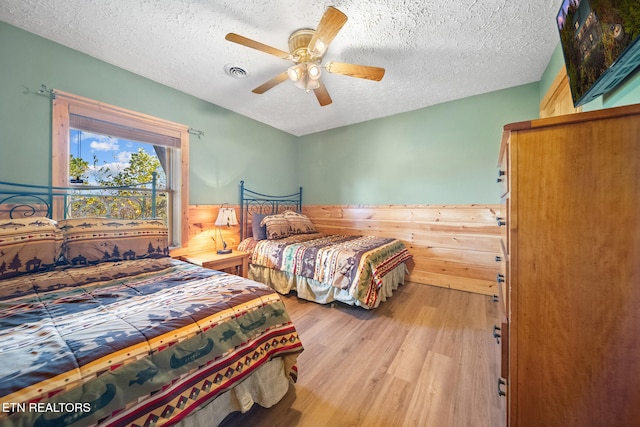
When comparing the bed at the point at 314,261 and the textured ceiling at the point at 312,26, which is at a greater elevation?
the textured ceiling at the point at 312,26

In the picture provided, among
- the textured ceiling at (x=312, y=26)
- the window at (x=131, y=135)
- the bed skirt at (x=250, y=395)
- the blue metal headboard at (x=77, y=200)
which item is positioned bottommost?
the bed skirt at (x=250, y=395)

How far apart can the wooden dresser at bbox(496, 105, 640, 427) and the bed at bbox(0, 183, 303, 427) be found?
3.51ft

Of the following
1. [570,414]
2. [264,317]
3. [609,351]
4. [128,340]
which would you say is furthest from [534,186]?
[128,340]

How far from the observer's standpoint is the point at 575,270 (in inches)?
30.7

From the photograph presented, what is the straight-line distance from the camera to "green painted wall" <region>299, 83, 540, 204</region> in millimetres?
2760

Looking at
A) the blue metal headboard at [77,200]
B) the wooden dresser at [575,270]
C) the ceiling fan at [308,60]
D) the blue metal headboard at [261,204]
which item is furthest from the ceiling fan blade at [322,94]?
the blue metal headboard at [77,200]

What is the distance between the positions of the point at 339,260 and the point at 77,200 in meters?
2.53

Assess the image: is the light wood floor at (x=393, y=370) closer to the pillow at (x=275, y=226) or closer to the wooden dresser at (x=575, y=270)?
the wooden dresser at (x=575, y=270)

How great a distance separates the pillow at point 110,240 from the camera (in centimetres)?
157

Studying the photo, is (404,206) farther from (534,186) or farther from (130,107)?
(130,107)

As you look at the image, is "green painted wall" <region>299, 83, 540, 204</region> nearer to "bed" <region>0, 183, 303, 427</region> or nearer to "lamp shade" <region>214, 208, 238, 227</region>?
"lamp shade" <region>214, 208, 238, 227</region>

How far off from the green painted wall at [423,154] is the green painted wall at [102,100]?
1.17 m

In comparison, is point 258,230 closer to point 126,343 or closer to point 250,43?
point 250,43

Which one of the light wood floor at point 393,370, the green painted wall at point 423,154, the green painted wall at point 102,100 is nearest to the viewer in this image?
the light wood floor at point 393,370
